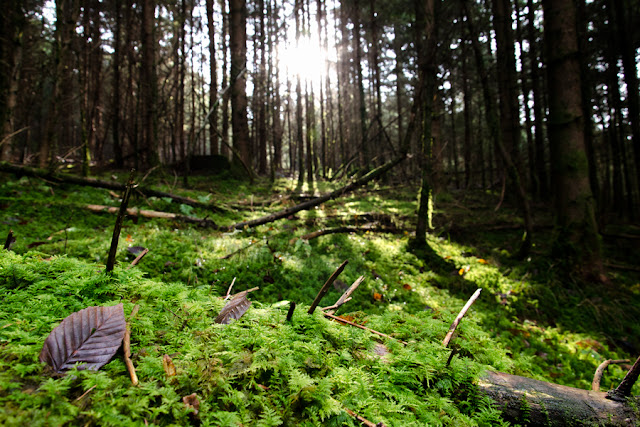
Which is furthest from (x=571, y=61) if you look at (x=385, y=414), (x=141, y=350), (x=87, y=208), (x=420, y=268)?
(x=87, y=208)

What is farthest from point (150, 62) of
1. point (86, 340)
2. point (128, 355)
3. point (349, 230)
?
point (128, 355)

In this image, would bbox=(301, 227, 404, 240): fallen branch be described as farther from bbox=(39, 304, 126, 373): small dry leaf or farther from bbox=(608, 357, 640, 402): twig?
bbox=(608, 357, 640, 402): twig

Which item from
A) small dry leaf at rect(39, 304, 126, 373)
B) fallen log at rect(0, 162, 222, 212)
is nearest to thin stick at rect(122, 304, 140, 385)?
small dry leaf at rect(39, 304, 126, 373)

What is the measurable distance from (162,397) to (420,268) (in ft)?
15.5

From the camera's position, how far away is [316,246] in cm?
541

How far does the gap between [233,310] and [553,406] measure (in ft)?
5.31

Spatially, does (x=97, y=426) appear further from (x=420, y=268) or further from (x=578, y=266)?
(x=578, y=266)

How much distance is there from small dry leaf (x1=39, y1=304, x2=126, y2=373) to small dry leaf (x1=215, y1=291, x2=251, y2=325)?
0.44 meters

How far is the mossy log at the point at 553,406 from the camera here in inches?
51.8

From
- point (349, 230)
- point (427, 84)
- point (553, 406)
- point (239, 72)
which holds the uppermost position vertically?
point (239, 72)

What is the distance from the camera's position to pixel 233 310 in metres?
1.56

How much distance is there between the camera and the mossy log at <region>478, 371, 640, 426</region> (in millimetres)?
1314

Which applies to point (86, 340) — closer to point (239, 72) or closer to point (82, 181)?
point (82, 181)

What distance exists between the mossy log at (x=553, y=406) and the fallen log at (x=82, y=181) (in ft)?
20.8
